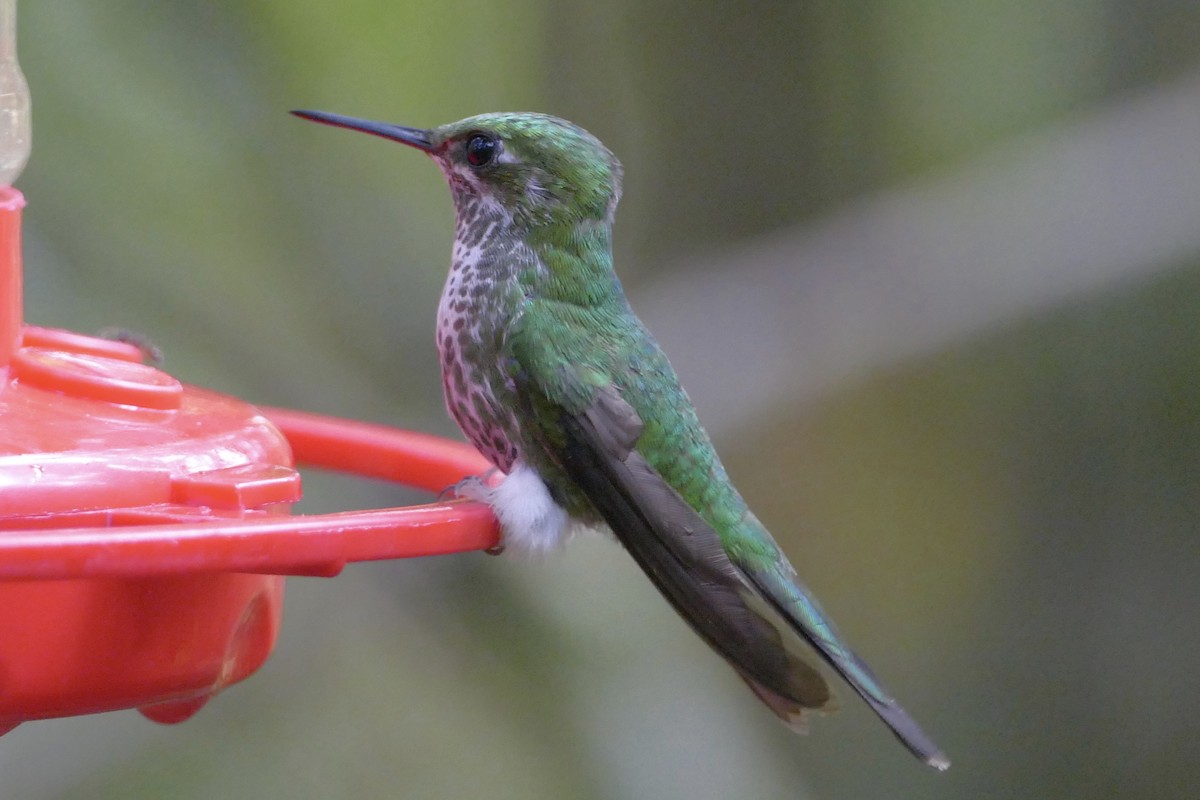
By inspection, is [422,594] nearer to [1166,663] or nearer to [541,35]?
[541,35]

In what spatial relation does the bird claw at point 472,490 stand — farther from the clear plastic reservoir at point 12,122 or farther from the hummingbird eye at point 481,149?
the clear plastic reservoir at point 12,122

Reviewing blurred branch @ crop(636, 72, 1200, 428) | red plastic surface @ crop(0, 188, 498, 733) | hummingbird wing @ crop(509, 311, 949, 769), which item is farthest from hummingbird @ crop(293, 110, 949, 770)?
blurred branch @ crop(636, 72, 1200, 428)

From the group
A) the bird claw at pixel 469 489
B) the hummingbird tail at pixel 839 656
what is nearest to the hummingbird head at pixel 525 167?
the bird claw at pixel 469 489

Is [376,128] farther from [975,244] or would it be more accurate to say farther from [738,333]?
[975,244]

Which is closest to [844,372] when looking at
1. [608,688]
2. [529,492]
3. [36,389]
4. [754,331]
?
[754,331]

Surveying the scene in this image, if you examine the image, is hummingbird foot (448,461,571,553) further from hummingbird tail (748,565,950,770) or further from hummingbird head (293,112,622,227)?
hummingbird head (293,112,622,227)

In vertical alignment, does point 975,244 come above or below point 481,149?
below

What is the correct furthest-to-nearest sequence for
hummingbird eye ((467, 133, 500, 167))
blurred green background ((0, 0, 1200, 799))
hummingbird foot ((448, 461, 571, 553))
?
1. blurred green background ((0, 0, 1200, 799))
2. hummingbird eye ((467, 133, 500, 167))
3. hummingbird foot ((448, 461, 571, 553))

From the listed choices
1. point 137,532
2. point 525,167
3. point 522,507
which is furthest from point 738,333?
point 137,532
